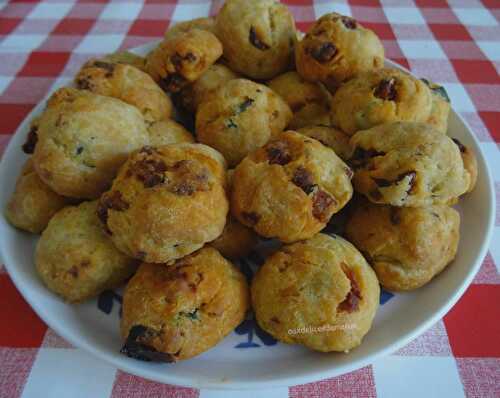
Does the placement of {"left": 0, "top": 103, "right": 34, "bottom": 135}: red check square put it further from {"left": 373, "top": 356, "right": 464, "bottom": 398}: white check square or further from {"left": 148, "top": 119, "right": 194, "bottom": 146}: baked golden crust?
{"left": 373, "top": 356, "right": 464, "bottom": 398}: white check square

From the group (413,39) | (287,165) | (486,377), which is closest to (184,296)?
(287,165)

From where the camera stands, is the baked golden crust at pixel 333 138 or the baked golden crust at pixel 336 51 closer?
the baked golden crust at pixel 333 138

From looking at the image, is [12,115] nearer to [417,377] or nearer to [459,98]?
[417,377]

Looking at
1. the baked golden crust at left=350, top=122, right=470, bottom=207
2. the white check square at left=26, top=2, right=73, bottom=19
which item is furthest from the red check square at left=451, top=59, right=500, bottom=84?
the white check square at left=26, top=2, right=73, bottom=19

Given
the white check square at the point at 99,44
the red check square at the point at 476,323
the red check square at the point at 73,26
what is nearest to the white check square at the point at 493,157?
the red check square at the point at 476,323

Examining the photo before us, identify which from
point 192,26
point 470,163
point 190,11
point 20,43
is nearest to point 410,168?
point 470,163

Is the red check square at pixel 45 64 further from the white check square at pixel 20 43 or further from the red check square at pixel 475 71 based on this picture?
the red check square at pixel 475 71
